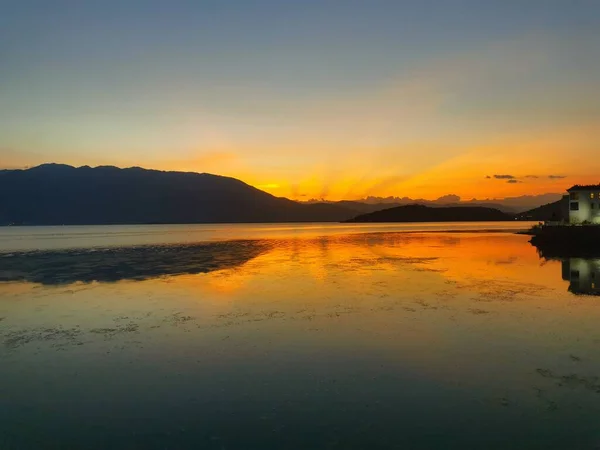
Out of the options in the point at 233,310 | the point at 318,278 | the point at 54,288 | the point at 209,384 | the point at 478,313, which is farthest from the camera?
the point at 318,278

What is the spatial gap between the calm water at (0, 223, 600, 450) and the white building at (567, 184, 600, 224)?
68220mm

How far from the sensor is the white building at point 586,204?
287 feet

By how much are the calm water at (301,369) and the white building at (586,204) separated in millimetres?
68220

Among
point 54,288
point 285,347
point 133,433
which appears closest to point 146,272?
point 54,288

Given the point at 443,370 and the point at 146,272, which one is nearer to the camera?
the point at 443,370

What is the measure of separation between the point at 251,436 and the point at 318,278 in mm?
30079

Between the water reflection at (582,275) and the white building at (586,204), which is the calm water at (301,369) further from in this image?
the white building at (586,204)

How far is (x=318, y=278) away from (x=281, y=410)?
Answer: 2857cm

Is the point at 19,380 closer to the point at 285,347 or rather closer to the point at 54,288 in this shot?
the point at 285,347

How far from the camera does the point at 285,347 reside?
18.6m

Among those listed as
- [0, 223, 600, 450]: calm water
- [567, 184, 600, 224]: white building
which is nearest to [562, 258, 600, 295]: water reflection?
[0, 223, 600, 450]: calm water

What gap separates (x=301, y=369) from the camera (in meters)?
15.8

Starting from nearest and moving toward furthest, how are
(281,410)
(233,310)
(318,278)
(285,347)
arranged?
(281,410) → (285,347) → (233,310) → (318,278)

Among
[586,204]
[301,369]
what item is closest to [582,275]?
[301,369]
